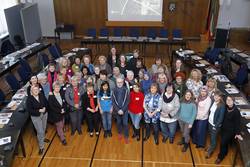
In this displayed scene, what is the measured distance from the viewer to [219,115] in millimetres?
5305

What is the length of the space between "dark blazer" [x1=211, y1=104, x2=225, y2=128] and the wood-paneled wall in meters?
9.12

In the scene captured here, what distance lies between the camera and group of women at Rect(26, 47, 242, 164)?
215 inches

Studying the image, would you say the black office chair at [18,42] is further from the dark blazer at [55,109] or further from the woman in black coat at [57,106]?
the dark blazer at [55,109]

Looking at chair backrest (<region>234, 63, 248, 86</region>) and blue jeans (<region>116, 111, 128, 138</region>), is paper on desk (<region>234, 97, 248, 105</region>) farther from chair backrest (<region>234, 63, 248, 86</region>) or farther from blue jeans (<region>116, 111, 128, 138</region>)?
blue jeans (<region>116, 111, 128, 138</region>)

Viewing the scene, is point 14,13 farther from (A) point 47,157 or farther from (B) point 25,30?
(A) point 47,157

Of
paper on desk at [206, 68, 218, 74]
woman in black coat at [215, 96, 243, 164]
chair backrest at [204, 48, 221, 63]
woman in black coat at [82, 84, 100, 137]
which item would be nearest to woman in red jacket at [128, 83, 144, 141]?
woman in black coat at [82, 84, 100, 137]

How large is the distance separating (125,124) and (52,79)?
7.92ft

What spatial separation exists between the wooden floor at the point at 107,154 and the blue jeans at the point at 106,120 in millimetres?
298

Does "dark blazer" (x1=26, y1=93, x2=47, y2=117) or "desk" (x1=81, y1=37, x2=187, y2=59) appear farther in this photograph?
"desk" (x1=81, y1=37, x2=187, y2=59)

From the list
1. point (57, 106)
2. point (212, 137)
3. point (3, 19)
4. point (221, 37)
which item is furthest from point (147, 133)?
point (3, 19)

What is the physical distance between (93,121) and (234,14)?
10553mm

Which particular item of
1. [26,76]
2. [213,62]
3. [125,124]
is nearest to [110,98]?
[125,124]

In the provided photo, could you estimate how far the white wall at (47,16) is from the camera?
14.0m

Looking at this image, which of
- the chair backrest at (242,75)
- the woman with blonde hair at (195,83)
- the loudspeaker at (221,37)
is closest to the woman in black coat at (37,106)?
the woman with blonde hair at (195,83)
